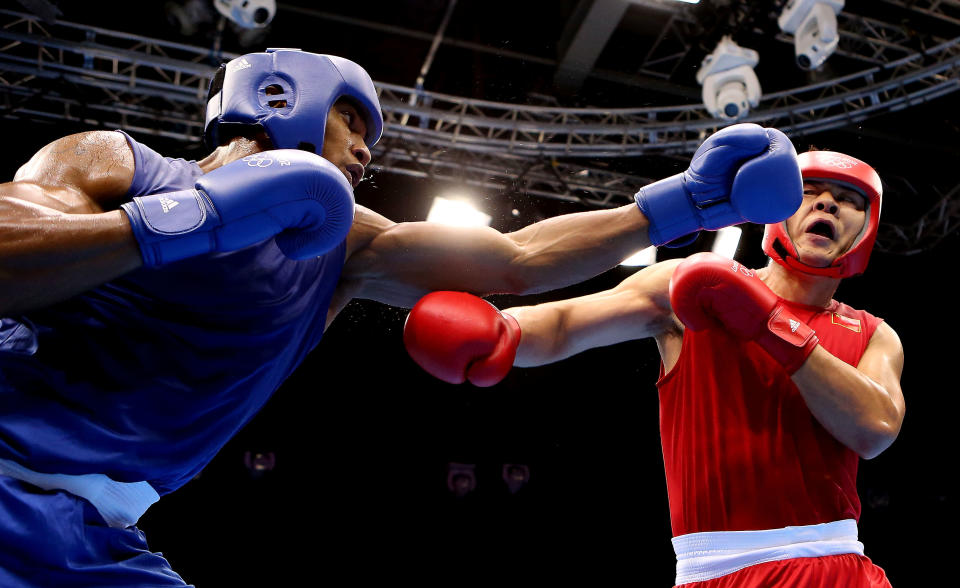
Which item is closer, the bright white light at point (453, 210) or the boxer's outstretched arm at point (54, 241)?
the boxer's outstretched arm at point (54, 241)

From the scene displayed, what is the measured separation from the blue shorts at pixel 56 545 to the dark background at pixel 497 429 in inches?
189

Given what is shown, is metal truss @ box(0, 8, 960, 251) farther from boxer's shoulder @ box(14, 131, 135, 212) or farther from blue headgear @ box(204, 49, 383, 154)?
boxer's shoulder @ box(14, 131, 135, 212)

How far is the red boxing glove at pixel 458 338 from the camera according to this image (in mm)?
1854

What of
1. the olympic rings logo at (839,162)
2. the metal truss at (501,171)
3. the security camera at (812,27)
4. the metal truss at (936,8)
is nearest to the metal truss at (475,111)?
the metal truss at (501,171)

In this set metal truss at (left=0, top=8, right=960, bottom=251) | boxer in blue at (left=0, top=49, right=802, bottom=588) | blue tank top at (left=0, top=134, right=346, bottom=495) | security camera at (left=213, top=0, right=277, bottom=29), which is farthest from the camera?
metal truss at (left=0, top=8, right=960, bottom=251)

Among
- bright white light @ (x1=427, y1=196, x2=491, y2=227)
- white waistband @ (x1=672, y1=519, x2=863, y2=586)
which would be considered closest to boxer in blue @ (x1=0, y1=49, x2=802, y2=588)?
white waistband @ (x1=672, y1=519, x2=863, y2=586)

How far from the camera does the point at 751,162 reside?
68.5 inches

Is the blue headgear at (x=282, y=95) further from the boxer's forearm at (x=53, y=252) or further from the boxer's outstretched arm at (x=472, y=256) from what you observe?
the boxer's forearm at (x=53, y=252)

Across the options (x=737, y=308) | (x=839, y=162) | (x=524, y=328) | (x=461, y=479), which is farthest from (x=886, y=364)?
(x=461, y=479)

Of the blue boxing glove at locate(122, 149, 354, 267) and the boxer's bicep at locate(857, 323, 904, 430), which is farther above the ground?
the blue boxing glove at locate(122, 149, 354, 267)

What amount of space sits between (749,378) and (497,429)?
19.8ft

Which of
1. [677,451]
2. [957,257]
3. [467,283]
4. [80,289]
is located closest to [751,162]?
[467,283]

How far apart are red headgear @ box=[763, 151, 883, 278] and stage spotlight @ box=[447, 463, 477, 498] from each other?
18.6ft

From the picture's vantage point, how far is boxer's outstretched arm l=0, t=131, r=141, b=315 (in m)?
1.15
